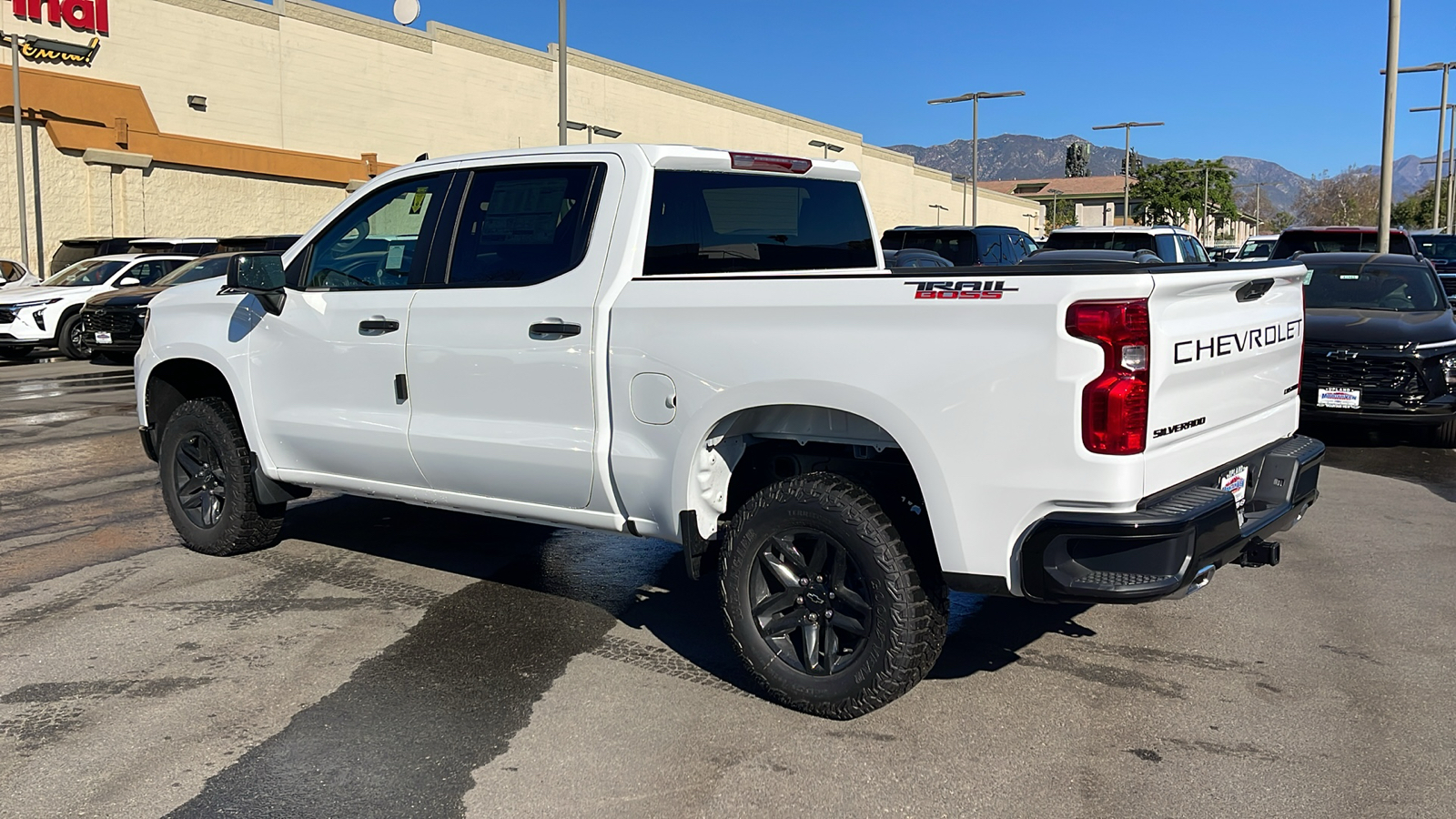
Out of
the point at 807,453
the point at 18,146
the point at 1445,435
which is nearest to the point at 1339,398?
the point at 1445,435

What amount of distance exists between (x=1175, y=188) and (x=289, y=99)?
233 feet

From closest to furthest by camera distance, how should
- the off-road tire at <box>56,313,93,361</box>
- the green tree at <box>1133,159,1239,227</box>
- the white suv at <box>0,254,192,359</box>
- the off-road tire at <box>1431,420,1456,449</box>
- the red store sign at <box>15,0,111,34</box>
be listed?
the off-road tire at <box>1431,420,1456,449</box>
the white suv at <box>0,254,192,359</box>
the off-road tire at <box>56,313,93,361</box>
the red store sign at <box>15,0,111,34</box>
the green tree at <box>1133,159,1239,227</box>

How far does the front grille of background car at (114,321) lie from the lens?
18.3 m

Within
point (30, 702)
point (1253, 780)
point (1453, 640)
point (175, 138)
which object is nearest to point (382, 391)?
point (30, 702)

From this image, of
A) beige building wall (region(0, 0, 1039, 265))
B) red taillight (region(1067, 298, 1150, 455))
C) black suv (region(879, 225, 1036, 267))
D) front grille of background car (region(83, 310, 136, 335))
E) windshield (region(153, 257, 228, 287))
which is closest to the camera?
red taillight (region(1067, 298, 1150, 455))

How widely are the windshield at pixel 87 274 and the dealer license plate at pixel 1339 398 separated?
1879 centimetres

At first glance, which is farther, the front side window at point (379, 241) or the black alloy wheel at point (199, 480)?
the black alloy wheel at point (199, 480)

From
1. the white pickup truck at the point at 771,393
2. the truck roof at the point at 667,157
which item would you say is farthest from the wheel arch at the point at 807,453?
the truck roof at the point at 667,157

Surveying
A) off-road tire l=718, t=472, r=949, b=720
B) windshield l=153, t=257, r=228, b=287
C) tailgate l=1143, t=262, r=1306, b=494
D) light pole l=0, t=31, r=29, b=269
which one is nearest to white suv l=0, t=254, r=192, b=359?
windshield l=153, t=257, r=228, b=287

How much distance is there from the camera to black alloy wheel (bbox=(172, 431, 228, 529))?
22.2 ft

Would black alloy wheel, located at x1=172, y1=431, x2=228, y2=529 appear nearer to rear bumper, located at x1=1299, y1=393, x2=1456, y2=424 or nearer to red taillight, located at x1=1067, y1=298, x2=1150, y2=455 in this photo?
red taillight, located at x1=1067, y1=298, x2=1150, y2=455

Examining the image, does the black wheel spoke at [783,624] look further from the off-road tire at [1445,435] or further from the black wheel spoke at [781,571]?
the off-road tire at [1445,435]

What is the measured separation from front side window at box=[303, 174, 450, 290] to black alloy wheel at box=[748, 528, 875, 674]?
2.23 meters

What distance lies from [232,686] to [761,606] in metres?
2.06
